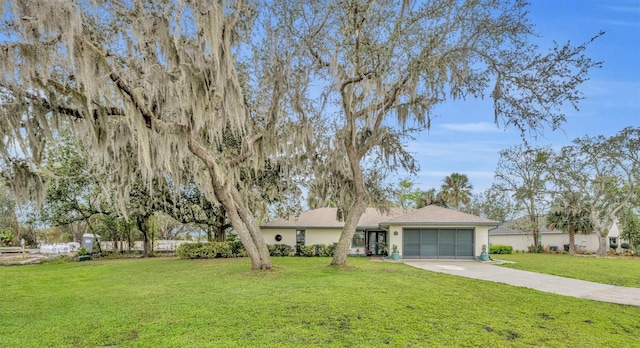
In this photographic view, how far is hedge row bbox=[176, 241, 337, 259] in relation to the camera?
1914cm

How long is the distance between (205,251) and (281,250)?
158 inches

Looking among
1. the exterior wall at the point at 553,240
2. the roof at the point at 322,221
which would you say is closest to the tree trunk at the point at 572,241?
the exterior wall at the point at 553,240

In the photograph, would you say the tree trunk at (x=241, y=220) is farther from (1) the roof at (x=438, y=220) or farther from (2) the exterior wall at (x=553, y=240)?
(2) the exterior wall at (x=553, y=240)

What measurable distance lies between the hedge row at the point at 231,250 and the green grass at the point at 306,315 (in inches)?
356

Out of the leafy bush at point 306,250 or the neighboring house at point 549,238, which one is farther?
the neighboring house at point 549,238

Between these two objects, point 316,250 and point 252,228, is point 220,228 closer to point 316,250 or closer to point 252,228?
point 316,250

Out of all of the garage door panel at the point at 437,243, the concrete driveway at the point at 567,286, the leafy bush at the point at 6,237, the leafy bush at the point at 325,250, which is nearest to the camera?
the concrete driveway at the point at 567,286

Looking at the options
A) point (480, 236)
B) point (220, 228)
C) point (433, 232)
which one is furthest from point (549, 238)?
point (220, 228)

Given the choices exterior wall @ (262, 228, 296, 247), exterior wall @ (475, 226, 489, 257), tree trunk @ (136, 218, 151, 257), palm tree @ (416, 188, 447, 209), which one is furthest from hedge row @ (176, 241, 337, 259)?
palm tree @ (416, 188, 447, 209)

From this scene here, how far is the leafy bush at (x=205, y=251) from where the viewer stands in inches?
751

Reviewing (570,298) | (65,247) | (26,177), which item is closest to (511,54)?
(570,298)

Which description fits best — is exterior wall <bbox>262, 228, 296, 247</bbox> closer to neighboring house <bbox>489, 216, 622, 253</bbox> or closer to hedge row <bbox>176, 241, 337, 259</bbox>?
hedge row <bbox>176, 241, 337, 259</bbox>

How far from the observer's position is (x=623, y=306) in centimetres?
752

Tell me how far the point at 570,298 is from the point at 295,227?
15.0 meters
